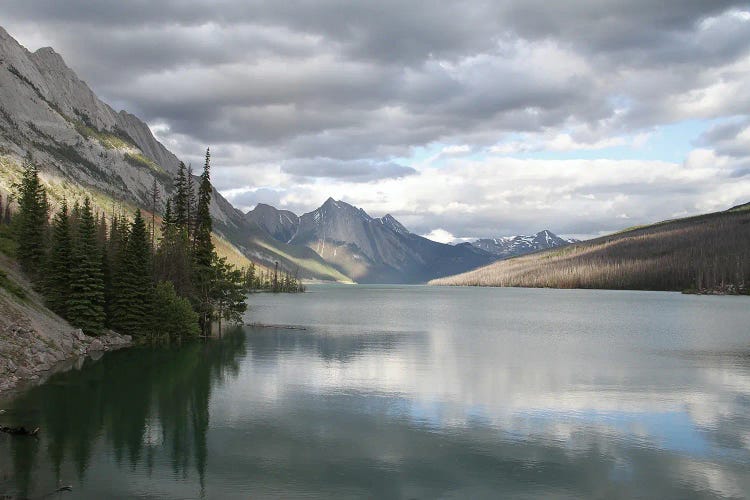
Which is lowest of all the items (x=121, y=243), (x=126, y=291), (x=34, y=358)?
(x=34, y=358)

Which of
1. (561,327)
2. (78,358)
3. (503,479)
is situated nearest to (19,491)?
(503,479)

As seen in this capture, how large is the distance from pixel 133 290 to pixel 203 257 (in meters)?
18.4

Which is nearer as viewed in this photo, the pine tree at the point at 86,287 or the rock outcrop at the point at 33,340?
the rock outcrop at the point at 33,340

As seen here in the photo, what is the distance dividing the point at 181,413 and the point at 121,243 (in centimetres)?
4605

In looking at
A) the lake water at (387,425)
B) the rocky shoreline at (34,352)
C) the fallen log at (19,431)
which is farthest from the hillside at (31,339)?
the fallen log at (19,431)

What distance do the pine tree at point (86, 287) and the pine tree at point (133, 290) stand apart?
271 centimetres

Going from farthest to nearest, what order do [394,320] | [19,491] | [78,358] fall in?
1. [394,320]
2. [78,358]
3. [19,491]

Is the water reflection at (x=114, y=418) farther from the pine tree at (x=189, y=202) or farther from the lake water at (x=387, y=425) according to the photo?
the pine tree at (x=189, y=202)

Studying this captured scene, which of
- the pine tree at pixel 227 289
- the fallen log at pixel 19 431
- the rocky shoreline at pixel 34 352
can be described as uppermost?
the pine tree at pixel 227 289

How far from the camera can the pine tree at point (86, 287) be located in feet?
234

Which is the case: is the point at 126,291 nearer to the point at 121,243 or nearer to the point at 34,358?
the point at 121,243

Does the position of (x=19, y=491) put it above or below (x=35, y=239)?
below

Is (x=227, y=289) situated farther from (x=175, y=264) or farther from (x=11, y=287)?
(x=11, y=287)

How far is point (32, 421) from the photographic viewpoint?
1495 inches
